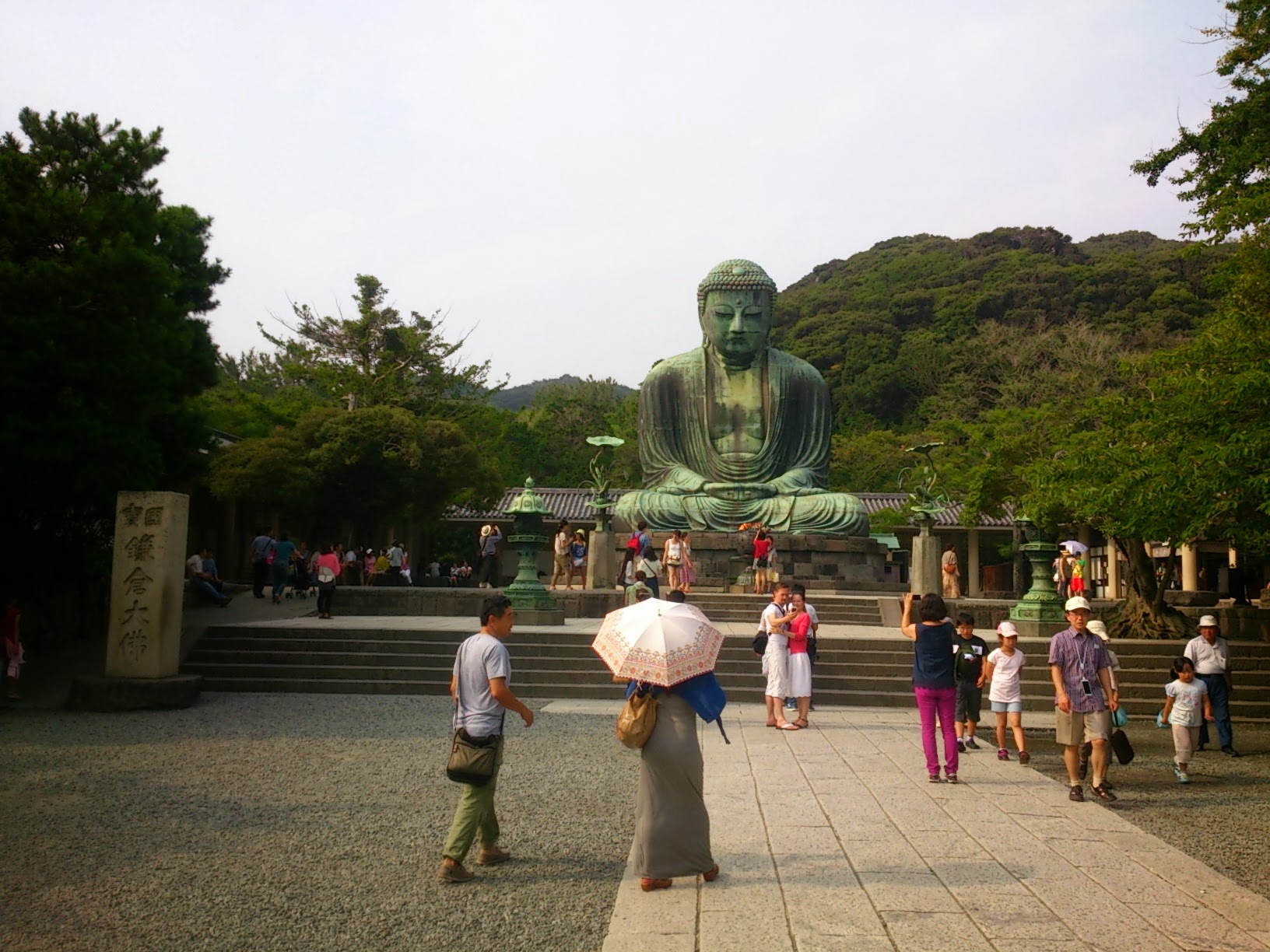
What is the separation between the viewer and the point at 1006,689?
8.20 meters

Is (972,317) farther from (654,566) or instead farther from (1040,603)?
(654,566)

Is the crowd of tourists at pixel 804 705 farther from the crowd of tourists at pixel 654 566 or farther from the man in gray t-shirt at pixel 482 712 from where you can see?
the crowd of tourists at pixel 654 566

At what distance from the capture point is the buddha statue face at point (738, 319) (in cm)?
2120

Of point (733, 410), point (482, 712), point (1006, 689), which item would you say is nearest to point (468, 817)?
point (482, 712)

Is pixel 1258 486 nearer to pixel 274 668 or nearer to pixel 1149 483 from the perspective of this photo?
pixel 1149 483

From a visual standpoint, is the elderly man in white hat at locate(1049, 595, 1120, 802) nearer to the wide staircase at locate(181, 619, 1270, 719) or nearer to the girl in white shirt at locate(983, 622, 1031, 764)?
the girl in white shirt at locate(983, 622, 1031, 764)

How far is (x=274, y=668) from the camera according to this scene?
39.1 ft

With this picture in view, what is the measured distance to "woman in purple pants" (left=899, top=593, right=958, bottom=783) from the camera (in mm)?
7125

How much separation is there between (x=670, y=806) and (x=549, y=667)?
7551 millimetres

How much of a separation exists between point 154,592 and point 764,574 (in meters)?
9.38

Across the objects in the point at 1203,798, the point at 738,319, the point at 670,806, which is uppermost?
the point at 738,319

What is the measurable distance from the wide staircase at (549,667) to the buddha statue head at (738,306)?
949 centimetres

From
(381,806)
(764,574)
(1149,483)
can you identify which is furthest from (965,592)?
(381,806)

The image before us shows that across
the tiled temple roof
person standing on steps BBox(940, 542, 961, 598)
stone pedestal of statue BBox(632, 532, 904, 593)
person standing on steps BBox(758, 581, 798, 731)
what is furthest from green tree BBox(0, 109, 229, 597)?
the tiled temple roof
